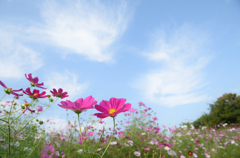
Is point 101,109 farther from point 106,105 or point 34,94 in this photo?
point 34,94

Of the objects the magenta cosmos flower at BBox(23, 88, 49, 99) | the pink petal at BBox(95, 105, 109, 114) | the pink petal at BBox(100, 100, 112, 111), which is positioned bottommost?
the pink petal at BBox(95, 105, 109, 114)

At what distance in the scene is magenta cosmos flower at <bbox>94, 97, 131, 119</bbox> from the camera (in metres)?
0.71

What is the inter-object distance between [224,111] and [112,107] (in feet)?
41.6

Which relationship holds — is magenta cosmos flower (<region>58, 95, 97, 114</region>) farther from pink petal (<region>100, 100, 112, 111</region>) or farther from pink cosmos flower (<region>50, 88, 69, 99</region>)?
pink cosmos flower (<region>50, 88, 69, 99</region>)

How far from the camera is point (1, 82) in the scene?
1.12m

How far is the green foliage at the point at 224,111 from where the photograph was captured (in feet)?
35.8

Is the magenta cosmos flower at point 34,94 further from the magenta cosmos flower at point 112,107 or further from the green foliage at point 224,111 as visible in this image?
the green foliage at point 224,111

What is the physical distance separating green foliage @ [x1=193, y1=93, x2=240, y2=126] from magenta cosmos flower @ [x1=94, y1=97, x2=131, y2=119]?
12046 mm

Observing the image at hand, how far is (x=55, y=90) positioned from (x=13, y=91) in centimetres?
30

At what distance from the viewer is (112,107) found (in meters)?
0.78

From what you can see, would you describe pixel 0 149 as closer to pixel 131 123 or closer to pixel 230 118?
pixel 131 123

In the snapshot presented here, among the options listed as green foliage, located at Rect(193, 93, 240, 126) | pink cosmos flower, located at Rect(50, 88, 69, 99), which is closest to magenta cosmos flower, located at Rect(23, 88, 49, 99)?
pink cosmos flower, located at Rect(50, 88, 69, 99)

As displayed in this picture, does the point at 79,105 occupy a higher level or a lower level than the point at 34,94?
lower

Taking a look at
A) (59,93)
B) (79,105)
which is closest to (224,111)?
(59,93)
